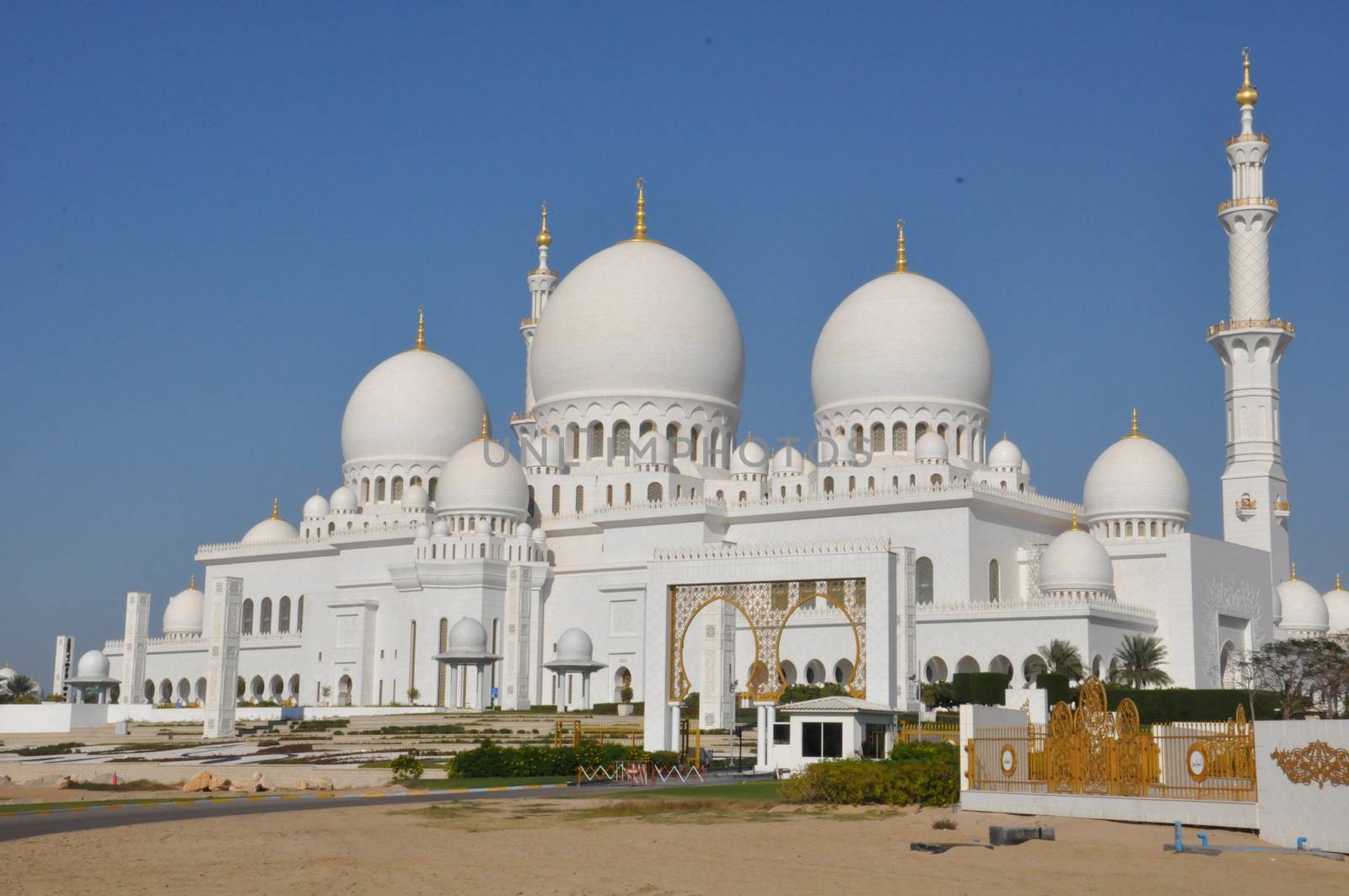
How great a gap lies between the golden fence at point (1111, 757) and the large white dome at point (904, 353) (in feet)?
106

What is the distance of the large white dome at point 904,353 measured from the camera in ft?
169

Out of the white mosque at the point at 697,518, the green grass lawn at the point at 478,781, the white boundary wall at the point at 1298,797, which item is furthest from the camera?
the white mosque at the point at 697,518

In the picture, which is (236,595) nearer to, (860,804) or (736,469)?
(736,469)

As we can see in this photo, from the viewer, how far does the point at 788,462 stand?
52125 millimetres

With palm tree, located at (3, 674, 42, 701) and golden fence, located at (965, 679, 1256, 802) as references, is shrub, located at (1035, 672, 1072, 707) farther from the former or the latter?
palm tree, located at (3, 674, 42, 701)

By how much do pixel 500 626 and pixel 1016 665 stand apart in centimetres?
1657

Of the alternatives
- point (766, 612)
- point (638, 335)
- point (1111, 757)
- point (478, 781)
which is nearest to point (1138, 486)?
point (638, 335)

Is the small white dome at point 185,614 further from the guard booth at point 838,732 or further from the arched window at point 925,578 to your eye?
the guard booth at point 838,732

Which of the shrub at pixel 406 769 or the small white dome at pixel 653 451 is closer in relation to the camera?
the shrub at pixel 406 769

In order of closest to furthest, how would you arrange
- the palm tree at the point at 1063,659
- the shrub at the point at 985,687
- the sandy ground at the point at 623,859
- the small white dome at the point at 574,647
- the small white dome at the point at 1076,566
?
the sandy ground at the point at 623,859 → the shrub at the point at 985,687 → the palm tree at the point at 1063,659 → the small white dome at the point at 1076,566 → the small white dome at the point at 574,647

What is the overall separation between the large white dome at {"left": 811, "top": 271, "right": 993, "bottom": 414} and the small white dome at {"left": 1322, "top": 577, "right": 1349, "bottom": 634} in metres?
15.2

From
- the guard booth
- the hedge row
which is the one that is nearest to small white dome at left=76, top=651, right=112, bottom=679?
the guard booth

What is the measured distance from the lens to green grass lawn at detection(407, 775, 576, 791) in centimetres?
2292

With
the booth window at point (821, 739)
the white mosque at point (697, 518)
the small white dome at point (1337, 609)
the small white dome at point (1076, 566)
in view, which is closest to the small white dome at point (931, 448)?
Result: the white mosque at point (697, 518)
